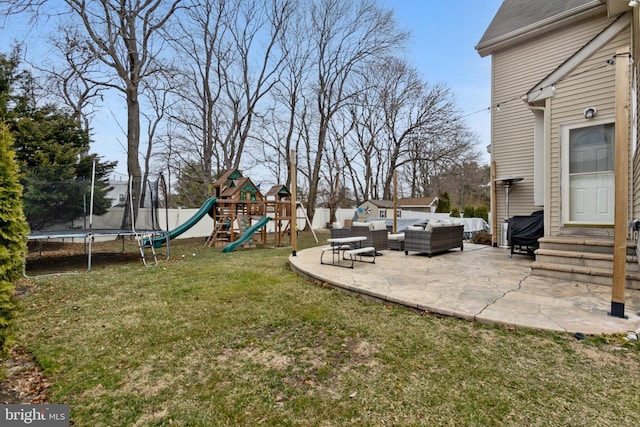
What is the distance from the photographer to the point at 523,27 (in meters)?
8.88

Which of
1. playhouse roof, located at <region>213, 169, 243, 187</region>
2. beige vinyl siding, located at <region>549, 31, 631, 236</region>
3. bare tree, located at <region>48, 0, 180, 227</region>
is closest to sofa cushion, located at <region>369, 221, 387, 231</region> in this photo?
beige vinyl siding, located at <region>549, 31, 631, 236</region>

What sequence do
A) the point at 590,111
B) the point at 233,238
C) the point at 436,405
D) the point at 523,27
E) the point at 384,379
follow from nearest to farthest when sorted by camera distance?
the point at 436,405
the point at 384,379
the point at 590,111
the point at 523,27
the point at 233,238

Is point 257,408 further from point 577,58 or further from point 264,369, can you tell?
point 577,58

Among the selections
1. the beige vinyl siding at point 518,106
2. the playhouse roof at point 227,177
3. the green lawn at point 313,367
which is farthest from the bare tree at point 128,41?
the beige vinyl siding at point 518,106

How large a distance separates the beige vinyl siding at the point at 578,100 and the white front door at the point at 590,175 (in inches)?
5.7

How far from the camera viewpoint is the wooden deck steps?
4613 mm

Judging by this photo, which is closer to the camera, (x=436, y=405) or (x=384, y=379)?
(x=436, y=405)

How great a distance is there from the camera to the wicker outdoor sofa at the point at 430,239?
7.41m

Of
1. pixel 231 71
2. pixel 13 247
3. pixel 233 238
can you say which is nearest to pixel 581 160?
pixel 13 247

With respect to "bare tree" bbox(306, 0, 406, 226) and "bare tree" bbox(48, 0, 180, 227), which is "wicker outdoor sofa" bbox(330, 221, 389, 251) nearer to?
"bare tree" bbox(48, 0, 180, 227)

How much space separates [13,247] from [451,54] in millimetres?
17053

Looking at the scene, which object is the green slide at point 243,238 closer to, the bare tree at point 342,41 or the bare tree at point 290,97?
the bare tree at point 290,97

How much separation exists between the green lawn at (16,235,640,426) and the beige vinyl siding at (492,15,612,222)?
7.63 meters

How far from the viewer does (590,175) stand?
5.38 meters
